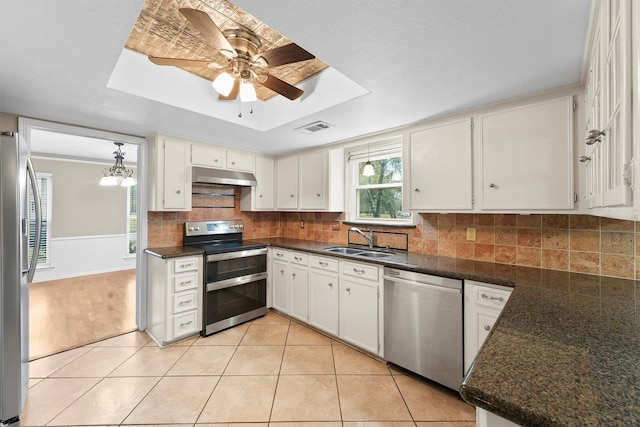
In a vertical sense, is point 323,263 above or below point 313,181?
below

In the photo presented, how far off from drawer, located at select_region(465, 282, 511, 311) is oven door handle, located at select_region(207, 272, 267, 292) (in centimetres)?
237

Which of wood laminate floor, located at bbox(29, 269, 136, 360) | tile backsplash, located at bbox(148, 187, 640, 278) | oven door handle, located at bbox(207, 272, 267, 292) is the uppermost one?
tile backsplash, located at bbox(148, 187, 640, 278)

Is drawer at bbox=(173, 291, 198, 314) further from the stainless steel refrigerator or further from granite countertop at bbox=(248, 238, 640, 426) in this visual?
granite countertop at bbox=(248, 238, 640, 426)

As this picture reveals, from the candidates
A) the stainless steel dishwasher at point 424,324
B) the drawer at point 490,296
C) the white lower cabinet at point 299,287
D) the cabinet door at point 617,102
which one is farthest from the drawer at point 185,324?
the cabinet door at point 617,102

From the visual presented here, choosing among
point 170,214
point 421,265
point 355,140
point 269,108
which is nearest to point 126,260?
Result: point 170,214

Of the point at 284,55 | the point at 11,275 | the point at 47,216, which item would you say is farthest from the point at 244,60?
the point at 47,216

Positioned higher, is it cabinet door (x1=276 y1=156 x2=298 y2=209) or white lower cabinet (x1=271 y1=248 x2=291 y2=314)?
cabinet door (x1=276 y1=156 x2=298 y2=209)

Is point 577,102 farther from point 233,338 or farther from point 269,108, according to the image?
point 233,338

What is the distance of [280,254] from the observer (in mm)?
3414

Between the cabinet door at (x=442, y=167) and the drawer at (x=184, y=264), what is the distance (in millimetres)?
2295

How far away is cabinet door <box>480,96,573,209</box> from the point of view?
5.95ft

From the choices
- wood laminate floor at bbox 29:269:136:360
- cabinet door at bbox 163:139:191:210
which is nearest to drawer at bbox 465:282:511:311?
cabinet door at bbox 163:139:191:210

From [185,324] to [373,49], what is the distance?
9.65 ft

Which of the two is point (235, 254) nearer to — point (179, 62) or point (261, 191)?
point (261, 191)
